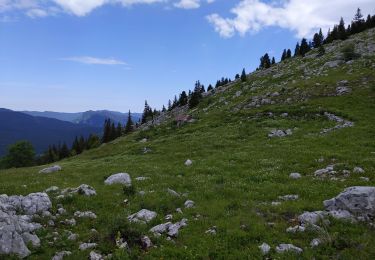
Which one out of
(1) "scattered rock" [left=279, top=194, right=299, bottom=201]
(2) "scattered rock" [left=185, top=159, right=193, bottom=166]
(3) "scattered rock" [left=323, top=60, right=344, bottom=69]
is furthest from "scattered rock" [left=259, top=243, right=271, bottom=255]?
(3) "scattered rock" [left=323, top=60, right=344, bottom=69]

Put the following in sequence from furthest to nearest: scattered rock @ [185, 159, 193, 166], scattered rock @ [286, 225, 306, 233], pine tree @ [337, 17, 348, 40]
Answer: pine tree @ [337, 17, 348, 40], scattered rock @ [185, 159, 193, 166], scattered rock @ [286, 225, 306, 233]

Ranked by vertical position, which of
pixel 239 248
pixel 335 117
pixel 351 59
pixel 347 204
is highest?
pixel 351 59

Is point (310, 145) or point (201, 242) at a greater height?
point (310, 145)

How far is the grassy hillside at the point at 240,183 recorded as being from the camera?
44.4 feet

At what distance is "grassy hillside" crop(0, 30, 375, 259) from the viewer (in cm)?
1355

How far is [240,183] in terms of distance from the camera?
21625 millimetres

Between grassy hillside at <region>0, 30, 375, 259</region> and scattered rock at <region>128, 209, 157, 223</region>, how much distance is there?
2.62ft

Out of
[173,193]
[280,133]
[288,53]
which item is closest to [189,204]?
[173,193]

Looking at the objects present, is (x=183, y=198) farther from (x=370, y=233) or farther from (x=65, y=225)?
(x=370, y=233)

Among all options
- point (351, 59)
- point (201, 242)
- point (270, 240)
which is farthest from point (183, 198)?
point (351, 59)

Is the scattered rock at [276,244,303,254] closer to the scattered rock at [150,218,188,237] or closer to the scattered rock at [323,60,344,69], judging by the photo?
the scattered rock at [150,218,188,237]

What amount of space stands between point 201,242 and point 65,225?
6.44m

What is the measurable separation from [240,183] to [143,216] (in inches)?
280

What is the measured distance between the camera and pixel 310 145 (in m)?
31.3
